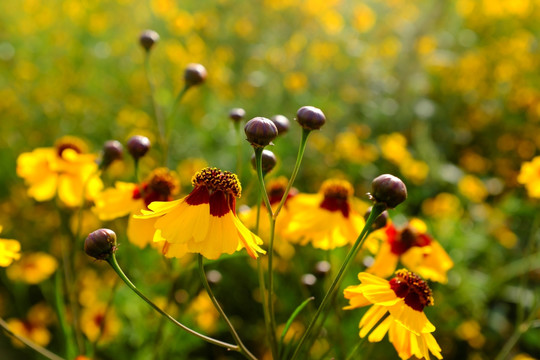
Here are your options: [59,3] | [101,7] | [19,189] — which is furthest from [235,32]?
[19,189]

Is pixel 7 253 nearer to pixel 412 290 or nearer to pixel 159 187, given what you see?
pixel 159 187

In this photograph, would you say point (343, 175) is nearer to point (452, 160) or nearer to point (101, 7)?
point (452, 160)

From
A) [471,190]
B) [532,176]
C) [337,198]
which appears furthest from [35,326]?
[471,190]

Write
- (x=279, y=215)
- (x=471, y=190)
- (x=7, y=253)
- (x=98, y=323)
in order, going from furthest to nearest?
(x=471, y=190) < (x=98, y=323) < (x=279, y=215) < (x=7, y=253)

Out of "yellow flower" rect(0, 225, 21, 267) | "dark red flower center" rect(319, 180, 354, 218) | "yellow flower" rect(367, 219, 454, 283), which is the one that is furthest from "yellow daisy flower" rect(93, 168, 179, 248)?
"yellow flower" rect(367, 219, 454, 283)

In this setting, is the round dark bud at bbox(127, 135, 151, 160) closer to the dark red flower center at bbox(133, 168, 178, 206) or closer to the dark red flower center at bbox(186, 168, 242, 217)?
the dark red flower center at bbox(133, 168, 178, 206)

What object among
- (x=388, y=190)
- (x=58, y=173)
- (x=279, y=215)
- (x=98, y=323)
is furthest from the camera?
Result: (x=98, y=323)
